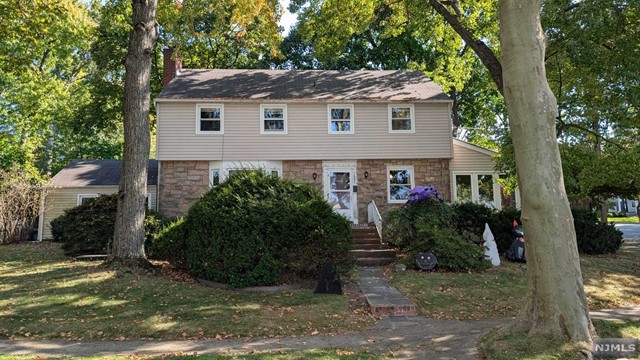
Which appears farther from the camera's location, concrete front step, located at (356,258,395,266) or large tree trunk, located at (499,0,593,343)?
concrete front step, located at (356,258,395,266)

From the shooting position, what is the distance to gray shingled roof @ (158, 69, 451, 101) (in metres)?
17.2

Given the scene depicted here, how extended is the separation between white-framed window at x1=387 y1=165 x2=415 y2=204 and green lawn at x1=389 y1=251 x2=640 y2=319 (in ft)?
18.3

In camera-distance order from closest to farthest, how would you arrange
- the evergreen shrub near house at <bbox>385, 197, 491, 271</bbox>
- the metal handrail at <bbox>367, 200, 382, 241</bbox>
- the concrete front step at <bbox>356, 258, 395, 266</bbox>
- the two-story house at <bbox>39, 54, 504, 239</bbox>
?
the evergreen shrub near house at <bbox>385, 197, 491, 271</bbox> → the concrete front step at <bbox>356, 258, 395, 266</bbox> → the metal handrail at <bbox>367, 200, 382, 241</bbox> → the two-story house at <bbox>39, 54, 504, 239</bbox>

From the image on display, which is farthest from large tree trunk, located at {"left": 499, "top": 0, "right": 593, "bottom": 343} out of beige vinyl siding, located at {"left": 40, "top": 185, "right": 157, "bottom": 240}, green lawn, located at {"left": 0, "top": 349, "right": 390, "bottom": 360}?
beige vinyl siding, located at {"left": 40, "top": 185, "right": 157, "bottom": 240}

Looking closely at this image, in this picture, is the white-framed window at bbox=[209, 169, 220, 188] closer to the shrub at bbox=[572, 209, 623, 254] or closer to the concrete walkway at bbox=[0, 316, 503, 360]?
the concrete walkway at bbox=[0, 316, 503, 360]

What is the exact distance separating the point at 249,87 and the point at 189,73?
3.36m

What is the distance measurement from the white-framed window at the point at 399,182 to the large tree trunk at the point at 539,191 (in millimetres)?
11102

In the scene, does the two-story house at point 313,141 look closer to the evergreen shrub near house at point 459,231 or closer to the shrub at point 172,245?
the evergreen shrub near house at point 459,231

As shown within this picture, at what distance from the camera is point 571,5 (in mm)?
11703

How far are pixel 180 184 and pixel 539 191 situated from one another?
13.6 meters

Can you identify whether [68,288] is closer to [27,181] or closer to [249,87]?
[249,87]

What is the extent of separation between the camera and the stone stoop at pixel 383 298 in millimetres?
7871

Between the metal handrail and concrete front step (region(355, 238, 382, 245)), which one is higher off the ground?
the metal handrail

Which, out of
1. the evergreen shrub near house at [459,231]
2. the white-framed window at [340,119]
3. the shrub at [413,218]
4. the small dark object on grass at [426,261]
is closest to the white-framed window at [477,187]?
the evergreen shrub near house at [459,231]
